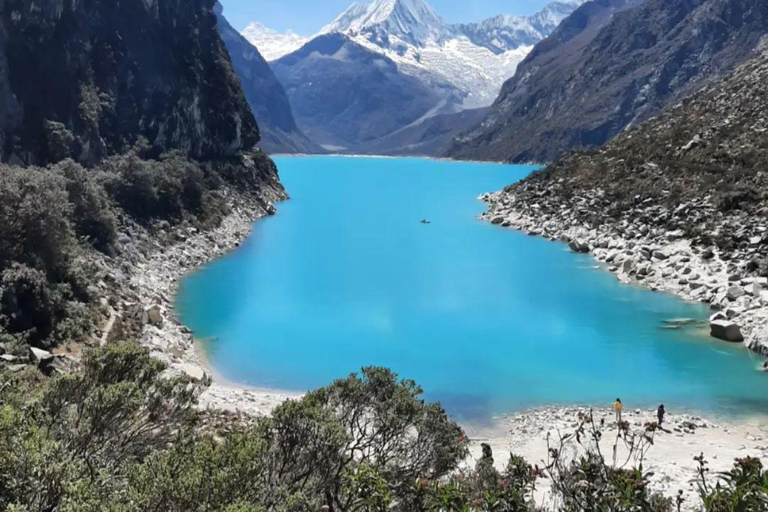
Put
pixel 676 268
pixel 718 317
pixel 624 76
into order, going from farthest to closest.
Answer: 1. pixel 624 76
2. pixel 676 268
3. pixel 718 317

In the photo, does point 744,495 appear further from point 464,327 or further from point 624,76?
point 624,76

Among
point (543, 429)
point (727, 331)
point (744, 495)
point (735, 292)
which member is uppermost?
point (735, 292)

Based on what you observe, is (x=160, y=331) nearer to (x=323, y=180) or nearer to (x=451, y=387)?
(x=451, y=387)

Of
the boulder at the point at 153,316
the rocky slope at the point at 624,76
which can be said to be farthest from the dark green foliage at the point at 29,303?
the rocky slope at the point at 624,76

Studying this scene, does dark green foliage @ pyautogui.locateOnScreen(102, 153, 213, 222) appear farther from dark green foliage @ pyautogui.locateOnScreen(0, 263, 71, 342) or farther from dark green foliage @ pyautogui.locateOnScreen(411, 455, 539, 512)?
dark green foliage @ pyautogui.locateOnScreen(411, 455, 539, 512)

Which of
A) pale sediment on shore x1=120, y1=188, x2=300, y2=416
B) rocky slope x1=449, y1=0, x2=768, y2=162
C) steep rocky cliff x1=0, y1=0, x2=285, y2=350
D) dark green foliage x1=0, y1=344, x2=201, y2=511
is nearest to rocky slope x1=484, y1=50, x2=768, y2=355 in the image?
pale sediment on shore x1=120, y1=188, x2=300, y2=416

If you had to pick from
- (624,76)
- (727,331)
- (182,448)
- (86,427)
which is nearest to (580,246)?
(727,331)
